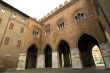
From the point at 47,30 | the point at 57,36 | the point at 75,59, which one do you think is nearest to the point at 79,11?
the point at 57,36

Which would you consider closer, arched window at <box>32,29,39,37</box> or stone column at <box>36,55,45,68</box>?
stone column at <box>36,55,45,68</box>

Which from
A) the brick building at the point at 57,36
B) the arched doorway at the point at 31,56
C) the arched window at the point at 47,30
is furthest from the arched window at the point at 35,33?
the arched doorway at the point at 31,56

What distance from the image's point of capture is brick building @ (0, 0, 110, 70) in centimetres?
1059

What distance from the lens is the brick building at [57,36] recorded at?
10594mm

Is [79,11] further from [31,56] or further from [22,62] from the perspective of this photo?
[31,56]

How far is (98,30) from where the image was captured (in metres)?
9.72

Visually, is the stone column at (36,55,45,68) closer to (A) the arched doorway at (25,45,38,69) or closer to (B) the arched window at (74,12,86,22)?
(A) the arched doorway at (25,45,38,69)

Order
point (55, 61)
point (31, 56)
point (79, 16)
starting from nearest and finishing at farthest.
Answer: point (79, 16) → point (55, 61) → point (31, 56)

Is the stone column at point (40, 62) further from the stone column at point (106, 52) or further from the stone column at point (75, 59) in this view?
the stone column at point (106, 52)

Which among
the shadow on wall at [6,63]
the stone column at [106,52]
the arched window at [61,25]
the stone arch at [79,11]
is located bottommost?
the shadow on wall at [6,63]

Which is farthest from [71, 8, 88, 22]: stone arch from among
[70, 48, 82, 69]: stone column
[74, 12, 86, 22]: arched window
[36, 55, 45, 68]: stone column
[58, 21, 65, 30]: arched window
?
[36, 55, 45, 68]: stone column

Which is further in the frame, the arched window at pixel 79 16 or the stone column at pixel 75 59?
the arched window at pixel 79 16

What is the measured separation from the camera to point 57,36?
14.3 meters

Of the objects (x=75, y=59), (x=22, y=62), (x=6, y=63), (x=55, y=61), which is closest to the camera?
(x=75, y=59)
